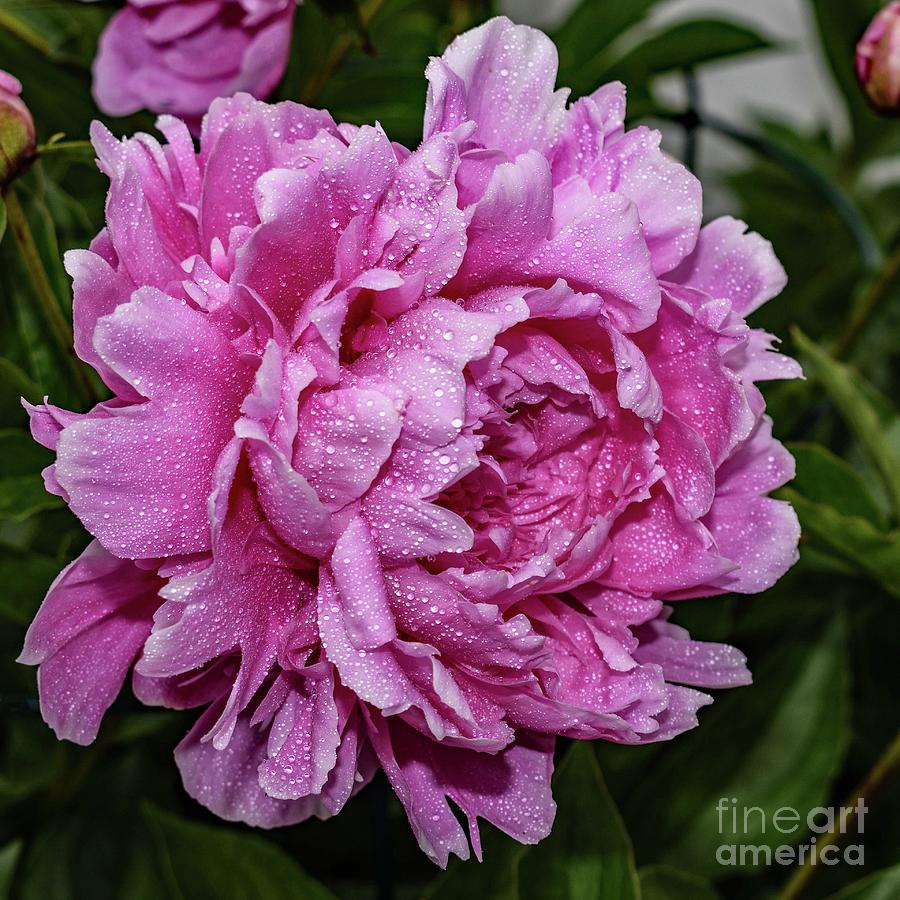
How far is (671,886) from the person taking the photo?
16.0 inches

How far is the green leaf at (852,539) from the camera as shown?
1.24 feet

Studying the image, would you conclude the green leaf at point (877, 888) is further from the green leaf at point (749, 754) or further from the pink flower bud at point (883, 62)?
the pink flower bud at point (883, 62)

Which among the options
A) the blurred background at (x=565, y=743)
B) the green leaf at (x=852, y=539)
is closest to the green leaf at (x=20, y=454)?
the blurred background at (x=565, y=743)

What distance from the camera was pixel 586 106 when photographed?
0.90ft

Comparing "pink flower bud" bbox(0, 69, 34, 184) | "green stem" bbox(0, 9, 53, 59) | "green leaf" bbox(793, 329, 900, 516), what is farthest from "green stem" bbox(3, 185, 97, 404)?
Result: "green leaf" bbox(793, 329, 900, 516)

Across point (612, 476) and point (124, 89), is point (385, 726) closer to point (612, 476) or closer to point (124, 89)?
point (612, 476)

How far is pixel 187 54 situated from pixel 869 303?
285mm

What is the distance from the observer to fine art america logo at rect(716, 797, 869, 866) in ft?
1.50

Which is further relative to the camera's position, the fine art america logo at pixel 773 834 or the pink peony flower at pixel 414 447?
the fine art america logo at pixel 773 834

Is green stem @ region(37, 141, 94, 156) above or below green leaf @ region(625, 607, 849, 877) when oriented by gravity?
above

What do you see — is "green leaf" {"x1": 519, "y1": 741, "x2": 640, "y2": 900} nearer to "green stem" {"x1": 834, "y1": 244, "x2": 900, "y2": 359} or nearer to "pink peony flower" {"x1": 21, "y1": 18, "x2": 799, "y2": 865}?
"pink peony flower" {"x1": 21, "y1": 18, "x2": 799, "y2": 865}

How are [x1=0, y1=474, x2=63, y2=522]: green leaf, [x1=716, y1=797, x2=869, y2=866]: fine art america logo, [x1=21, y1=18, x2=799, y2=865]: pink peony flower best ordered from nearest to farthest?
[x1=21, y1=18, x2=799, y2=865]: pink peony flower, [x1=0, y1=474, x2=63, y2=522]: green leaf, [x1=716, y1=797, x2=869, y2=866]: fine art america logo

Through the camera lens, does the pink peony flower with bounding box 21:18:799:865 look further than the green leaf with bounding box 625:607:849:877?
No

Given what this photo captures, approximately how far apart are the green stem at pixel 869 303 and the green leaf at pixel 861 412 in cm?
5
